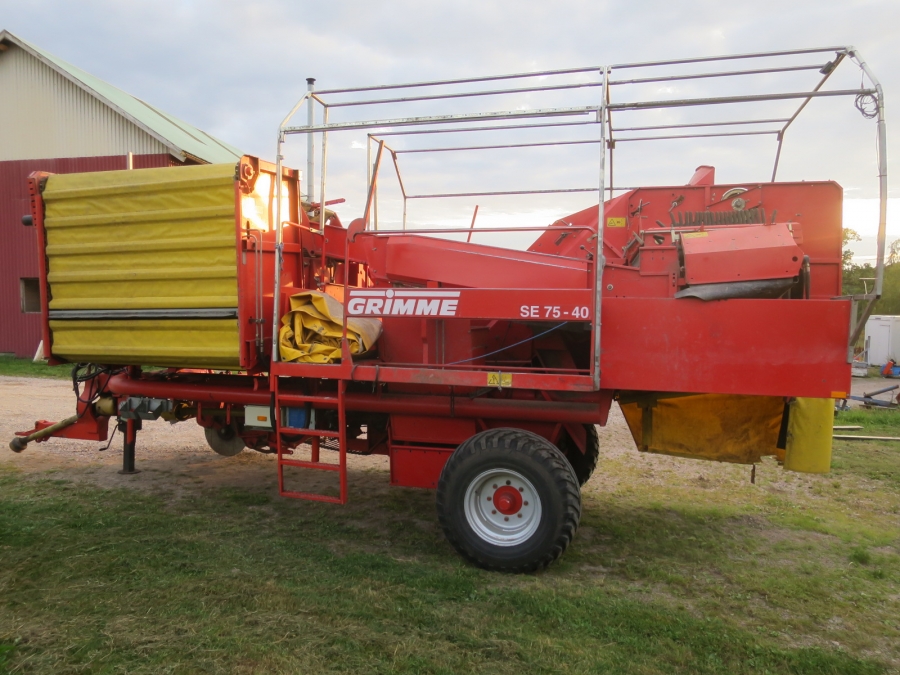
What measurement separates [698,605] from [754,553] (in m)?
1.15

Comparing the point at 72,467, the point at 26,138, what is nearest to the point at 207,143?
the point at 26,138

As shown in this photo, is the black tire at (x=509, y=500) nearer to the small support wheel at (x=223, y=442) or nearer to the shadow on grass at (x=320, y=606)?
the shadow on grass at (x=320, y=606)

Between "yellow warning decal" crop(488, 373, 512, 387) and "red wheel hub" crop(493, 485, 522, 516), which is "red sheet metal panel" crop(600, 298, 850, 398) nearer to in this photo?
"yellow warning decal" crop(488, 373, 512, 387)

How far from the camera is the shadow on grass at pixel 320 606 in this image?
3.22 meters

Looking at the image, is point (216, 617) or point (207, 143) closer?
point (216, 617)

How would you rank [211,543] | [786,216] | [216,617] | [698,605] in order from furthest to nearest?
[786,216] → [211,543] → [698,605] → [216,617]

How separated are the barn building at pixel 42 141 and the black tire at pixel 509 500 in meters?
14.2

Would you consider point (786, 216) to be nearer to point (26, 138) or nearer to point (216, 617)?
point (216, 617)

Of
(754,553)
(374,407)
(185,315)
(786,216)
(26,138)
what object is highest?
(26,138)

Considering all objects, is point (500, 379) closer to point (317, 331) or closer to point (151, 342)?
point (317, 331)

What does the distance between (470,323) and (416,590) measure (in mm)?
1889

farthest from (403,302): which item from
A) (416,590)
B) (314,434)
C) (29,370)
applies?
(29,370)

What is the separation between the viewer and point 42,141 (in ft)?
55.7

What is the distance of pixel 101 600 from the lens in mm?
3783
